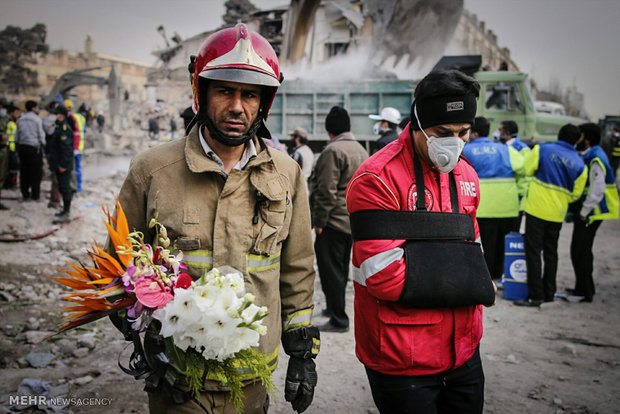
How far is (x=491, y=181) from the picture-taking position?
630 centimetres

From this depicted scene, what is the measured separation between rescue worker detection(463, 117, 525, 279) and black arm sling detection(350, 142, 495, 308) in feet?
14.4

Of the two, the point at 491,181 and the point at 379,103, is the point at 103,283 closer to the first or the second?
the point at 491,181

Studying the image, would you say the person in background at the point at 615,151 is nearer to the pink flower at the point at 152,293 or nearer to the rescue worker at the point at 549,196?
the rescue worker at the point at 549,196

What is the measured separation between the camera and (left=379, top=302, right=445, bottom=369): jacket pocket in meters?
2.00

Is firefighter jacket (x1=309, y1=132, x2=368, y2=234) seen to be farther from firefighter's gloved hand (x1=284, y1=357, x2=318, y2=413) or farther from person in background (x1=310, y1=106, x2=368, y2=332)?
firefighter's gloved hand (x1=284, y1=357, x2=318, y2=413)

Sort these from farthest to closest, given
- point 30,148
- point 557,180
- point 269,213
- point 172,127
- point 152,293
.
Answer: point 172,127, point 30,148, point 557,180, point 269,213, point 152,293

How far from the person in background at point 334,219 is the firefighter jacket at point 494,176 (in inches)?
72.5

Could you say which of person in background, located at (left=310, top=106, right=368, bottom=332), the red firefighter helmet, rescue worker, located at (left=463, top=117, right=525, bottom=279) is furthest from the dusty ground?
the red firefighter helmet

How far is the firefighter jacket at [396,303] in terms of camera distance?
1997 millimetres

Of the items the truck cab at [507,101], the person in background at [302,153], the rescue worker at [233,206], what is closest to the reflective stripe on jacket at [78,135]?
the person in background at [302,153]

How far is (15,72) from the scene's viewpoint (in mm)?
29203

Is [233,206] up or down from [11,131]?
down

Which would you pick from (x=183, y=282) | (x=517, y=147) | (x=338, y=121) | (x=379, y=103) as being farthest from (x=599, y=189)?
(x=379, y=103)

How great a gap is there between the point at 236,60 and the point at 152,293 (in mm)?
1023
